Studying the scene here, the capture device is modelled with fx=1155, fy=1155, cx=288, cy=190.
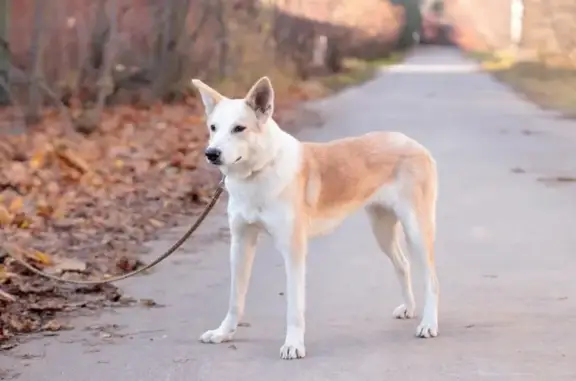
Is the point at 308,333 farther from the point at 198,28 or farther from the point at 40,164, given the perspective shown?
the point at 198,28

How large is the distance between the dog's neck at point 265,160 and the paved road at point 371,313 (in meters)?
1.01

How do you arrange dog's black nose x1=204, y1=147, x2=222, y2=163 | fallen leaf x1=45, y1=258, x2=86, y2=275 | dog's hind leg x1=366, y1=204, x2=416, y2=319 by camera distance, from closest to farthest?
dog's black nose x1=204, y1=147, x2=222, y2=163 < dog's hind leg x1=366, y1=204, x2=416, y2=319 < fallen leaf x1=45, y1=258, x2=86, y2=275

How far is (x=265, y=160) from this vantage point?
6.39 m

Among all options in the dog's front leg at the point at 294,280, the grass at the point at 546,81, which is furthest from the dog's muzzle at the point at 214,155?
the grass at the point at 546,81

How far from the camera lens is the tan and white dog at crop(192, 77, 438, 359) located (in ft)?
20.8

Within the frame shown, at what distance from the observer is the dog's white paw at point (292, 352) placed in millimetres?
6352

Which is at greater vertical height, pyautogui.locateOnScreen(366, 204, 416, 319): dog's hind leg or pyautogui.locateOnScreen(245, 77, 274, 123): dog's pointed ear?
pyautogui.locateOnScreen(245, 77, 274, 123): dog's pointed ear

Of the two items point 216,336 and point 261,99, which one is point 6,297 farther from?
point 261,99

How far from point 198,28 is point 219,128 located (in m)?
18.2

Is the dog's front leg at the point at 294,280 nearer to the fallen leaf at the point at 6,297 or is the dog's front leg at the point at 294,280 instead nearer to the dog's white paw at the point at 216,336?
the dog's white paw at the point at 216,336

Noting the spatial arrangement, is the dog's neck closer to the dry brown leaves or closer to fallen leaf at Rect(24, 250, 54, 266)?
the dry brown leaves

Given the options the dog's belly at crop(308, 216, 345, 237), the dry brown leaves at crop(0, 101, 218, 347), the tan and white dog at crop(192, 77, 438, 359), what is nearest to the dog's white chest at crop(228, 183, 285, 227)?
the tan and white dog at crop(192, 77, 438, 359)

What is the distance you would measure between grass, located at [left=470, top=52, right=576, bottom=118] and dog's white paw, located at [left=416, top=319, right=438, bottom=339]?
18.6 meters

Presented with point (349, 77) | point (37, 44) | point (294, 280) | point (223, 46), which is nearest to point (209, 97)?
point (294, 280)
